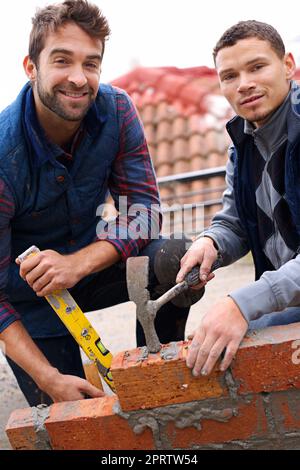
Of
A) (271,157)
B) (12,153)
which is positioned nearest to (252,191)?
(271,157)

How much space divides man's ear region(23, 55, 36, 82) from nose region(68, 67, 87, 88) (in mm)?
231

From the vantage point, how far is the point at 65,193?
297 cm

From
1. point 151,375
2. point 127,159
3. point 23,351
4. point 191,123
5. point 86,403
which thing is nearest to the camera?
point 151,375

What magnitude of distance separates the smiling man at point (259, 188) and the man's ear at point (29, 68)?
86 centimetres

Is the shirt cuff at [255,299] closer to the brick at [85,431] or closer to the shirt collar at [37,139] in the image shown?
the brick at [85,431]

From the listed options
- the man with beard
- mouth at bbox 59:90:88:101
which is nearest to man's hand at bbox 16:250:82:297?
the man with beard

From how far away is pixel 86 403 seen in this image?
2336 mm

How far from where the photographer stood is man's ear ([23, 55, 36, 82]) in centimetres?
289

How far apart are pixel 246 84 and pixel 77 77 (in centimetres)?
77

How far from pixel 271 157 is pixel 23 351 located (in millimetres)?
1314

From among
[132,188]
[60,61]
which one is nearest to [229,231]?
[132,188]

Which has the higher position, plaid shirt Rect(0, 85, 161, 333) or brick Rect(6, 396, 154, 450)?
plaid shirt Rect(0, 85, 161, 333)

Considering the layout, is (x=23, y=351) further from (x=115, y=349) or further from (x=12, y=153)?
(x=115, y=349)

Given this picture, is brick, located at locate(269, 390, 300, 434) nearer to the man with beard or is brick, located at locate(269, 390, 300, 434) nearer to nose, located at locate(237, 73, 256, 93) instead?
the man with beard
